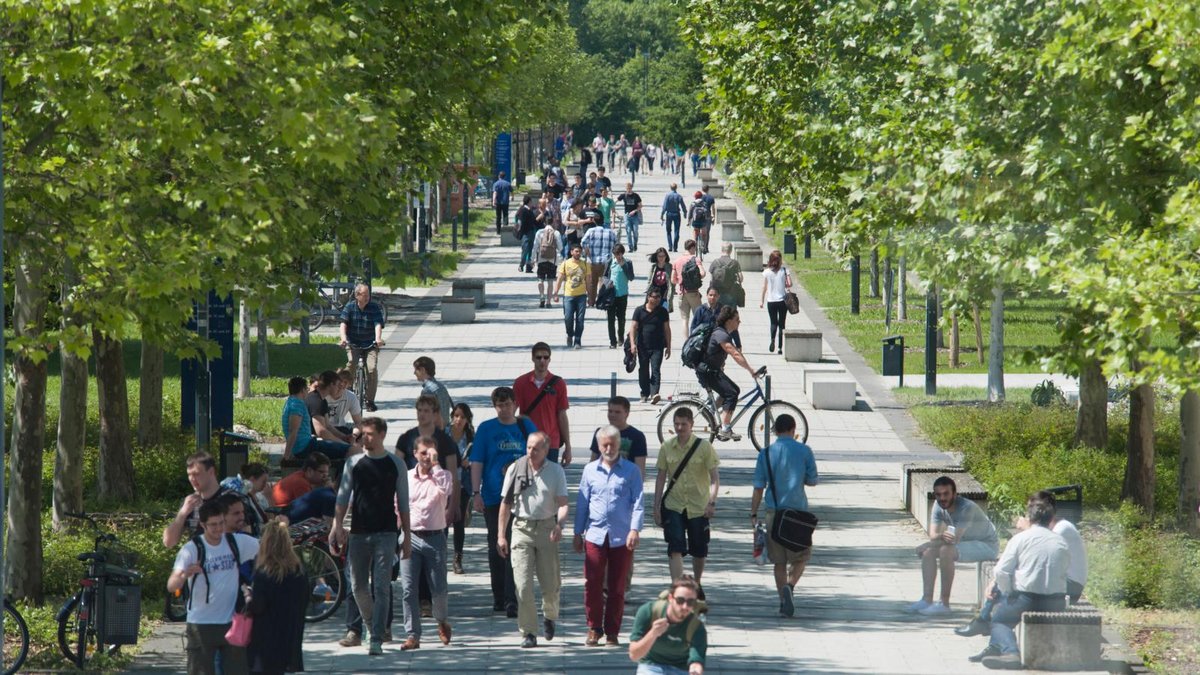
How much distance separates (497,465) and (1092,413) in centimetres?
847

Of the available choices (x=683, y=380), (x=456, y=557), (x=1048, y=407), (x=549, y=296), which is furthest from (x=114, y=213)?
(x=549, y=296)

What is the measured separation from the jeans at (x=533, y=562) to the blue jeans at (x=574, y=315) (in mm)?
16811

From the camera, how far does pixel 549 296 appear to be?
37969mm

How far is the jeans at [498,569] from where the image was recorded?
13.9m

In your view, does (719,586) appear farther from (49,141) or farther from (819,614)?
(49,141)

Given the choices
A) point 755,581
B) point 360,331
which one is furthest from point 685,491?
point 360,331

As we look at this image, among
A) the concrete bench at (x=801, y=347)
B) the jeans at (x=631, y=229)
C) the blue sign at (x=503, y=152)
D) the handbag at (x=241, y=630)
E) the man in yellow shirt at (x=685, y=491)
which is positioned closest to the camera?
the handbag at (x=241, y=630)

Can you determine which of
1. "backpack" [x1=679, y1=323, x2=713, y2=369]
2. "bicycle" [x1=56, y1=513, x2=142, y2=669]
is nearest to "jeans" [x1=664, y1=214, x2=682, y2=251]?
"backpack" [x1=679, y1=323, x2=713, y2=369]

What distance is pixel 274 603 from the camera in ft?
34.6

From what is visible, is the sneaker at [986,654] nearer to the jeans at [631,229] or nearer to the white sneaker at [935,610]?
the white sneaker at [935,610]

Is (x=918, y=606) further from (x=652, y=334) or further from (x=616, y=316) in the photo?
(x=616, y=316)

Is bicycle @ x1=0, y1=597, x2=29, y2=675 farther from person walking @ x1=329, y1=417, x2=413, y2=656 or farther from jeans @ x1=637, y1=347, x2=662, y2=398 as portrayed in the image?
jeans @ x1=637, y1=347, x2=662, y2=398

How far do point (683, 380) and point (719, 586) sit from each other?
1247 centimetres

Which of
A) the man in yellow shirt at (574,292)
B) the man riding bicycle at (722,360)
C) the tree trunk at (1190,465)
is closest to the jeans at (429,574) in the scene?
the tree trunk at (1190,465)
